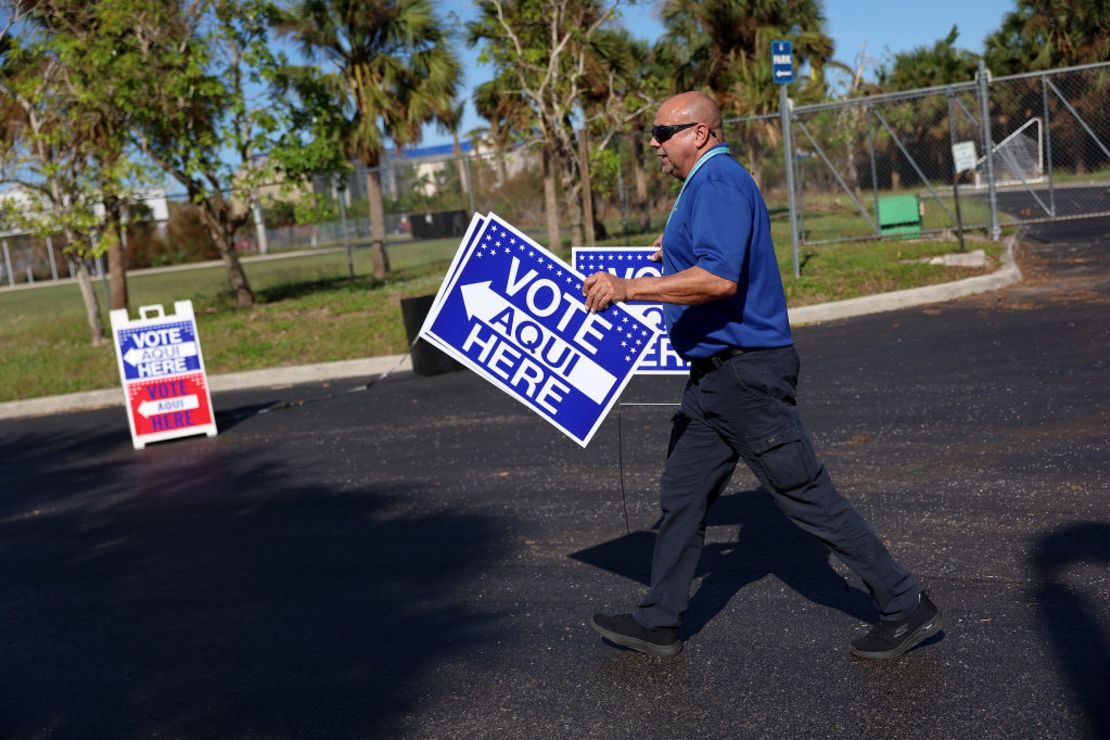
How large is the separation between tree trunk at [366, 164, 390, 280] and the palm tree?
0.15 ft

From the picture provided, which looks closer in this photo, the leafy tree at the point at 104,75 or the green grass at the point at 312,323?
the green grass at the point at 312,323

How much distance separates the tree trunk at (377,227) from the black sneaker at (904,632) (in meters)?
19.0

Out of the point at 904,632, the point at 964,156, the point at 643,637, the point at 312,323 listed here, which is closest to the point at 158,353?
the point at 312,323

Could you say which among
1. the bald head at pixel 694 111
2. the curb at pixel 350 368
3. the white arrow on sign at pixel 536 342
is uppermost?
the bald head at pixel 694 111

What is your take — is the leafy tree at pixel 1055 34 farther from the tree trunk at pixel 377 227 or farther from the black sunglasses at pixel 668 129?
the black sunglasses at pixel 668 129

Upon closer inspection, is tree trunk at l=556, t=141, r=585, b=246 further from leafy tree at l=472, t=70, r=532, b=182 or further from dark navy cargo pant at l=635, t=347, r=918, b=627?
dark navy cargo pant at l=635, t=347, r=918, b=627

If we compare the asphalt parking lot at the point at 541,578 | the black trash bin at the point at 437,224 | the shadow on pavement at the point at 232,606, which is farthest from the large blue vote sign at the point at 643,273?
the black trash bin at the point at 437,224

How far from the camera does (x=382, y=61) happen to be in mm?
26781

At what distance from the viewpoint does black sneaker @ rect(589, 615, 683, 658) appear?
439cm

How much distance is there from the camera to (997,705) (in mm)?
3770

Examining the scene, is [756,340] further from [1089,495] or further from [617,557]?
[1089,495]

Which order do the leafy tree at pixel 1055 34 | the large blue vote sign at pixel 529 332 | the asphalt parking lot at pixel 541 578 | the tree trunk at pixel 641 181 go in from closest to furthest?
the asphalt parking lot at pixel 541 578 → the large blue vote sign at pixel 529 332 → the tree trunk at pixel 641 181 → the leafy tree at pixel 1055 34

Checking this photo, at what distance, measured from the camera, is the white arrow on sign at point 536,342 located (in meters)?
4.88

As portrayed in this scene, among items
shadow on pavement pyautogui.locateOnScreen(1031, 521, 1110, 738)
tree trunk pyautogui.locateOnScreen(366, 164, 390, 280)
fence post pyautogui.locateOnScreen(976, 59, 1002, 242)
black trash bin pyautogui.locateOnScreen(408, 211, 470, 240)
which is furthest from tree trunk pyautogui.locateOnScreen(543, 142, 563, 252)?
shadow on pavement pyautogui.locateOnScreen(1031, 521, 1110, 738)
